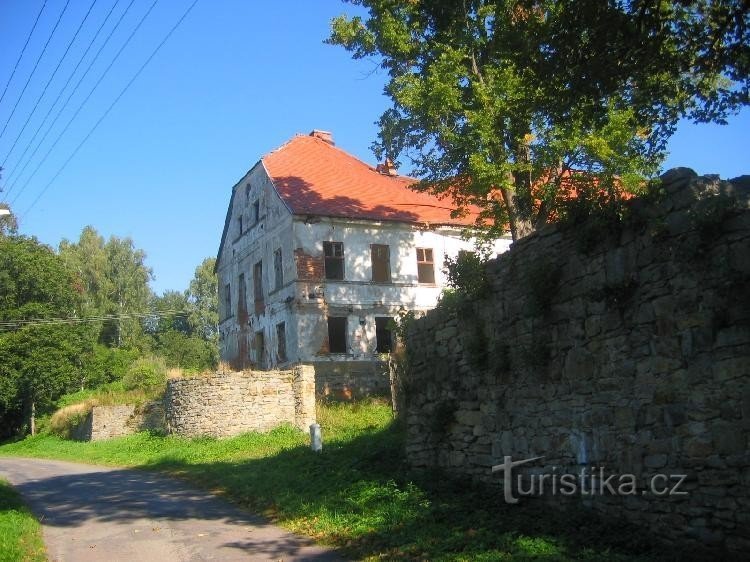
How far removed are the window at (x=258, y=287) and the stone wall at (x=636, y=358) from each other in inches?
803

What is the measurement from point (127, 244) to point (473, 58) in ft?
163

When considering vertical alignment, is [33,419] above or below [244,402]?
below

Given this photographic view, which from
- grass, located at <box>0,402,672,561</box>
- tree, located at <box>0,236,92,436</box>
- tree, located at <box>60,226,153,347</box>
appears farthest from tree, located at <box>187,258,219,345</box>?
grass, located at <box>0,402,672,561</box>

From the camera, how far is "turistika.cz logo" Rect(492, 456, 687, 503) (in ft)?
21.6

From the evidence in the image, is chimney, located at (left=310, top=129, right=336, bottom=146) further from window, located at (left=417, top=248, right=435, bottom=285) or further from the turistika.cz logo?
the turistika.cz logo

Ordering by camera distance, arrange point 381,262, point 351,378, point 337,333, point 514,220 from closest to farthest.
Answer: point 514,220, point 351,378, point 337,333, point 381,262

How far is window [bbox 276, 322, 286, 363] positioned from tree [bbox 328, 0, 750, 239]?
1094 cm

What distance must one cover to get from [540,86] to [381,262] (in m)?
20.1

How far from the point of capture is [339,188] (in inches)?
1171

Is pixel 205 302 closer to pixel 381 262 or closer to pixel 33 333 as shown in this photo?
pixel 33 333

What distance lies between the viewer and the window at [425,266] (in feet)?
95.1

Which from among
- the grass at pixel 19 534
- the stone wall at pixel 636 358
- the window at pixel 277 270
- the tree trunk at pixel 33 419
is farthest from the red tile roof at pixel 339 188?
the tree trunk at pixel 33 419

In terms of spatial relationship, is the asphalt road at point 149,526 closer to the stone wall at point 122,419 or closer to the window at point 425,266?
the stone wall at point 122,419

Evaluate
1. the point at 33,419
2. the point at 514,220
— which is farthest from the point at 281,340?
the point at 33,419
